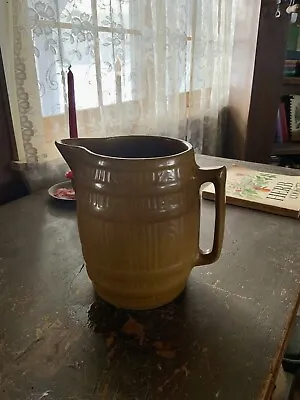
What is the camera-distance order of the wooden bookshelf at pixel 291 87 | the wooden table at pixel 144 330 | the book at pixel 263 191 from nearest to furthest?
the wooden table at pixel 144 330
the book at pixel 263 191
the wooden bookshelf at pixel 291 87

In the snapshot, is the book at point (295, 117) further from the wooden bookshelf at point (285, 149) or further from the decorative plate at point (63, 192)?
the decorative plate at point (63, 192)

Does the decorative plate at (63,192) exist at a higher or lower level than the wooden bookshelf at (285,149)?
higher

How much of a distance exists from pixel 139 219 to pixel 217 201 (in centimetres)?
11

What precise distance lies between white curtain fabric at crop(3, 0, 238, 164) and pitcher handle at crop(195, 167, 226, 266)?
571 millimetres

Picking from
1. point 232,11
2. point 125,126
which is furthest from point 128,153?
point 232,11

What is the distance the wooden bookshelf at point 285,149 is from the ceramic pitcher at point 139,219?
1787 millimetres

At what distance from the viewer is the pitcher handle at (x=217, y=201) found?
1.57ft

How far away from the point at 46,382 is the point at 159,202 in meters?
0.22

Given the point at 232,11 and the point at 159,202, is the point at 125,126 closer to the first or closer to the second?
the point at 159,202

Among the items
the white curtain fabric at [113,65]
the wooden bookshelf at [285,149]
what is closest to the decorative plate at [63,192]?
the white curtain fabric at [113,65]

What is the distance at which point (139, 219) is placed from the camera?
0.44 metres

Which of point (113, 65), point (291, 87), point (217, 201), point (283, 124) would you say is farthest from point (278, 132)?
point (217, 201)

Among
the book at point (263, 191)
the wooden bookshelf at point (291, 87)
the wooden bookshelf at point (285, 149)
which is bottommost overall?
the wooden bookshelf at point (285, 149)

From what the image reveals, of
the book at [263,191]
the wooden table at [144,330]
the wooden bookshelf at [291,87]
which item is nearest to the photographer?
the wooden table at [144,330]
